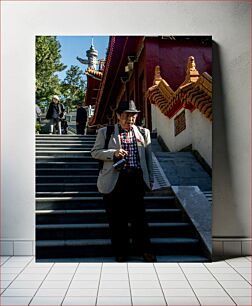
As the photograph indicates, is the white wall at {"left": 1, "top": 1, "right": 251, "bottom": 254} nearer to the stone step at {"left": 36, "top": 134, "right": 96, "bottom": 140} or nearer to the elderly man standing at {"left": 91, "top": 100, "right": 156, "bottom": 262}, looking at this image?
the stone step at {"left": 36, "top": 134, "right": 96, "bottom": 140}

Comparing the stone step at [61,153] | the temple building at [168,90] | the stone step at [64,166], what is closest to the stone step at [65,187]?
the stone step at [64,166]

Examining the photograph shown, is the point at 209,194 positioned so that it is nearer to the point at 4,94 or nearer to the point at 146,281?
the point at 146,281

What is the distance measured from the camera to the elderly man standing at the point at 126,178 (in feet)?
12.4

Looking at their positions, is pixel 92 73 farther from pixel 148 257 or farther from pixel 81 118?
pixel 148 257

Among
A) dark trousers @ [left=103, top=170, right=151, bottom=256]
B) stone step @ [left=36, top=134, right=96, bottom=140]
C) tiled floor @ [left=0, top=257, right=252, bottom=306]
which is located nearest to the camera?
tiled floor @ [left=0, top=257, right=252, bottom=306]

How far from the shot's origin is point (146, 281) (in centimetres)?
335

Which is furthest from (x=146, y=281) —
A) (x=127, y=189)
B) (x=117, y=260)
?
(x=127, y=189)

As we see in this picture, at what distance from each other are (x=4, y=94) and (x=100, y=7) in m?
1.05

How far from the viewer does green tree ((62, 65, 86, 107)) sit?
3.91 meters

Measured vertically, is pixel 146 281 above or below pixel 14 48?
below

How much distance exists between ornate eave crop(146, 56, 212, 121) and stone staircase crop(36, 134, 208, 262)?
1.99 ft

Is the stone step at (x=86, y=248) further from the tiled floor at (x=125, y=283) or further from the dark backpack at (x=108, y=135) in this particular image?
the dark backpack at (x=108, y=135)

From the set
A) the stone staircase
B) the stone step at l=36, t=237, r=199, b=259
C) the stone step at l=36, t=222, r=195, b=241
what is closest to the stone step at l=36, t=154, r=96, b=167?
the stone staircase

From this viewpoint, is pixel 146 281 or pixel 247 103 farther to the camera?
pixel 247 103
